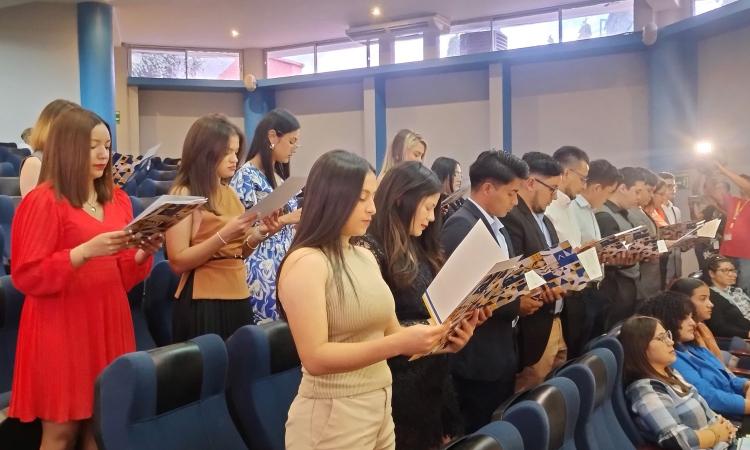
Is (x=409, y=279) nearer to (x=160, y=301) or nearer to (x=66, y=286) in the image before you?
(x=66, y=286)

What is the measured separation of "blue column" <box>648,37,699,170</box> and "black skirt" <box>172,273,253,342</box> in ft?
22.6

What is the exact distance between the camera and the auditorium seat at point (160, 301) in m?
2.61

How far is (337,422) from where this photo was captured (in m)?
1.35

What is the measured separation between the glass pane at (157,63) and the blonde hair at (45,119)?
991 centimetres

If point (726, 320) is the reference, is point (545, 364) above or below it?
above

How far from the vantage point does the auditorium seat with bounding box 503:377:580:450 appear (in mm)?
1601

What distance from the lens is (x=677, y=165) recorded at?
7.84 meters

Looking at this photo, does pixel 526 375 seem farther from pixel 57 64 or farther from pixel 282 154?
pixel 57 64

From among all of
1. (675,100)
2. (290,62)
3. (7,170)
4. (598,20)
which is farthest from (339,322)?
(290,62)

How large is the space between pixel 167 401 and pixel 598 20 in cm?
878

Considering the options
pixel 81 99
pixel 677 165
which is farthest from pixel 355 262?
pixel 81 99

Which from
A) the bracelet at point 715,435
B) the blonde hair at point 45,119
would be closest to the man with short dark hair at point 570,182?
the bracelet at point 715,435

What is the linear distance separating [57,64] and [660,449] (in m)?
8.39

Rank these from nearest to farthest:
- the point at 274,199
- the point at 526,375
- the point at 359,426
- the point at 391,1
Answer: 1. the point at 359,426
2. the point at 274,199
3. the point at 526,375
4. the point at 391,1
